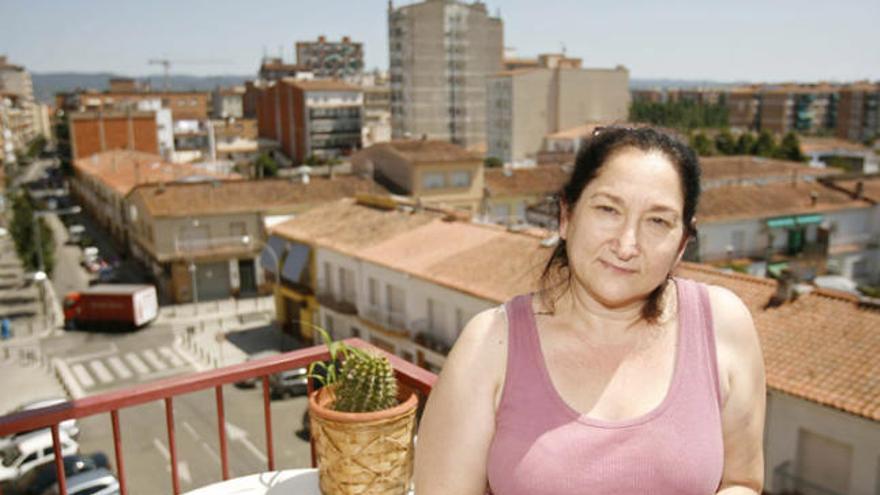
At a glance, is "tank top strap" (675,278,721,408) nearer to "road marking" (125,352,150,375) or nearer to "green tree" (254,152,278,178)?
"road marking" (125,352,150,375)

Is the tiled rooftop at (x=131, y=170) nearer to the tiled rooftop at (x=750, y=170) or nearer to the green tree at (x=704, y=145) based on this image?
the tiled rooftop at (x=750, y=170)

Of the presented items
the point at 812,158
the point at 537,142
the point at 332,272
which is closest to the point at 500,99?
the point at 537,142

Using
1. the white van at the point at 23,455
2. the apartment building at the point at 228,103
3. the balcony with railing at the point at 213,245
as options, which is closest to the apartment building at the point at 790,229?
the balcony with railing at the point at 213,245

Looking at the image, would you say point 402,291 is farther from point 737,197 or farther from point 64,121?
point 64,121

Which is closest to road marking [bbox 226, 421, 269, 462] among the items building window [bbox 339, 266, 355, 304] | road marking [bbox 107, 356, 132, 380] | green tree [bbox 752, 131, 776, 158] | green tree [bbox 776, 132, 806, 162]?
building window [bbox 339, 266, 355, 304]

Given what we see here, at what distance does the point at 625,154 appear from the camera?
1.90m

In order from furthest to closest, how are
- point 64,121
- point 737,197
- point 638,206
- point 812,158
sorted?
point 64,121 → point 812,158 → point 737,197 → point 638,206

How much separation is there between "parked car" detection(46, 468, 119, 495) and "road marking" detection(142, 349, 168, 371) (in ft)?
37.2

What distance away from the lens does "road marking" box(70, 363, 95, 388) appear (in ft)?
74.0

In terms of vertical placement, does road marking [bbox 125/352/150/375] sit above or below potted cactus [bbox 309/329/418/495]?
below

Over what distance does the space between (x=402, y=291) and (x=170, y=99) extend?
247 feet

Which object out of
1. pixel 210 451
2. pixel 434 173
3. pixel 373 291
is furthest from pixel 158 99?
pixel 210 451

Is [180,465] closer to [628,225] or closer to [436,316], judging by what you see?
[436,316]

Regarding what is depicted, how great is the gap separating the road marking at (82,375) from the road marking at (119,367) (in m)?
0.80
